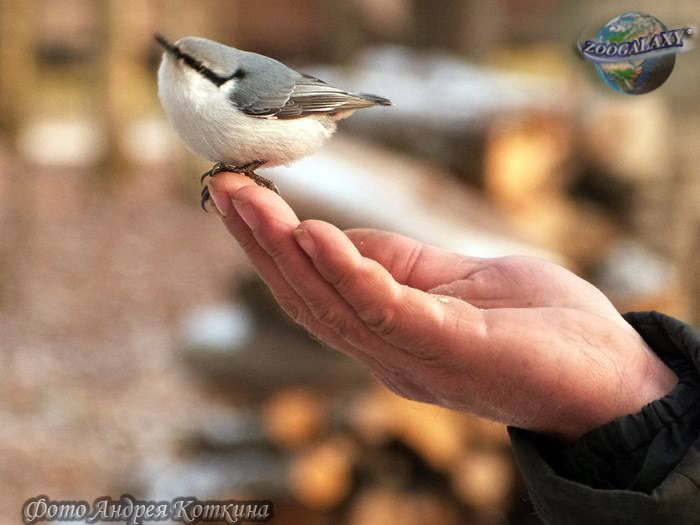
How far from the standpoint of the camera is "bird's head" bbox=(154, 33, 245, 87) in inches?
31.8

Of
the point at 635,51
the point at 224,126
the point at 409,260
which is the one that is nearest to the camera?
the point at 635,51

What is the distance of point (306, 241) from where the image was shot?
785 millimetres

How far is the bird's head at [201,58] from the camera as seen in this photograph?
31.8 inches

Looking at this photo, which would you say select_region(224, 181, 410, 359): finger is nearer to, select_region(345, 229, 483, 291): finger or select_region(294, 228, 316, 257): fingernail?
select_region(294, 228, 316, 257): fingernail

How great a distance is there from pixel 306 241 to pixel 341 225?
104cm

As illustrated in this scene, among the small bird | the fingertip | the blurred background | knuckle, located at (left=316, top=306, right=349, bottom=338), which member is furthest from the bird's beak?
the blurred background

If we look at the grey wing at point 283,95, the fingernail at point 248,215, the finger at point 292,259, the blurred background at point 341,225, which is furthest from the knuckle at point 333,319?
the blurred background at point 341,225

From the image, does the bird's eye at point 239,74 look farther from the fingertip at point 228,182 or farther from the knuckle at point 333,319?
the knuckle at point 333,319

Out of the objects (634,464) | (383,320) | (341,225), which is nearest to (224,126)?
(383,320)

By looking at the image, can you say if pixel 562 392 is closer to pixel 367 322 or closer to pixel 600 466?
pixel 600 466

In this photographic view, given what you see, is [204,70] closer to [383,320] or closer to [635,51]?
[383,320]

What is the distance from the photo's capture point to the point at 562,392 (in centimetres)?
88

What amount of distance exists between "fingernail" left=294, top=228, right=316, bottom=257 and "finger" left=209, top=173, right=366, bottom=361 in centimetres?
9

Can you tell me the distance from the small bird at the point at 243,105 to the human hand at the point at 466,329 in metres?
0.04
